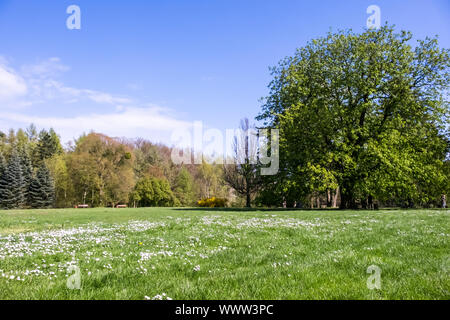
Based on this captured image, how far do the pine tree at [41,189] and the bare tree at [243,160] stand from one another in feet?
132

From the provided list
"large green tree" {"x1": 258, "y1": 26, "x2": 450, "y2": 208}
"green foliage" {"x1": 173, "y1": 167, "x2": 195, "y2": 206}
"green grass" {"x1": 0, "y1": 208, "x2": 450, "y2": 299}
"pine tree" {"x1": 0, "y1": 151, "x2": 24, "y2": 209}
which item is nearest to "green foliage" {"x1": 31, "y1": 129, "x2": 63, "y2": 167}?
"pine tree" {"x1": 0, "y1": 151, "x2": 24, "y2": 209}

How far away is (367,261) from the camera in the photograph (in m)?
6.06

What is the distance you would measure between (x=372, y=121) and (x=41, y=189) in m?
64.9

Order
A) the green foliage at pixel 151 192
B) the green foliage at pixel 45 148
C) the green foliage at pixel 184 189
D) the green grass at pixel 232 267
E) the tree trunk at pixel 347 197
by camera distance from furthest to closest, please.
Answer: the green foliage at pixel 45 148
the green foliage at pixel 184 189
the green foliage at pixel 151 192
the tree trunk at pixel 347 197
the green grass at pixel 232 267

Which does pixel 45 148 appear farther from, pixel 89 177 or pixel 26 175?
pixel 89 177

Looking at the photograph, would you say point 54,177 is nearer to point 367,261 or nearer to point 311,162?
point 311,162

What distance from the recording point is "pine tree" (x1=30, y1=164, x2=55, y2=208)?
6130 centimetres

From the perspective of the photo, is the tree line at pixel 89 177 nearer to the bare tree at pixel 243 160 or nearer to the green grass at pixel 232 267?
the bare tree at pixel 243 160

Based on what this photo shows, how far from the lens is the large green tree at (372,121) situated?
28.7 meters

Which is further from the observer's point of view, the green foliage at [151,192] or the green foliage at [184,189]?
the green foliage at [184,189]

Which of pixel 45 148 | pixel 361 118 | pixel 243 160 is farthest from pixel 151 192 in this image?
pixel 361 118

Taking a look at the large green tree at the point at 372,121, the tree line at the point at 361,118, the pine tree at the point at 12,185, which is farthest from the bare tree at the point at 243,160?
the pine tree at the point at 12,185
